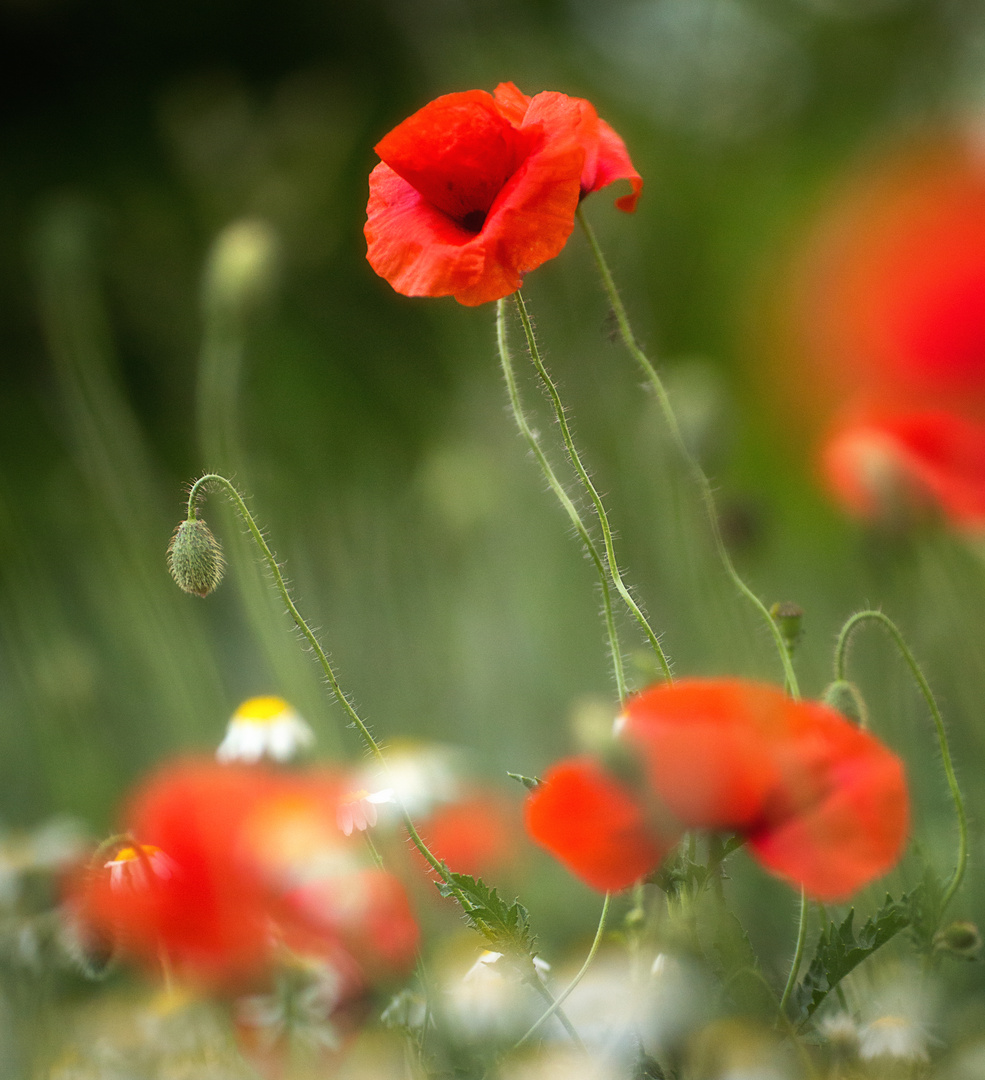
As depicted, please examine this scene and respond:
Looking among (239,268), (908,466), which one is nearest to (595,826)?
(908,466)

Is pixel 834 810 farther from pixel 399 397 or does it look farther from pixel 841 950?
pixel 399 397

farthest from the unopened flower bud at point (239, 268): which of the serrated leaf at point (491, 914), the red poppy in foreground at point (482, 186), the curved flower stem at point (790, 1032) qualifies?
the curved flower stem at point (790, 1032)

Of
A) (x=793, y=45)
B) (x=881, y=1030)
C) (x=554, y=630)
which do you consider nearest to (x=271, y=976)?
(x=881, y=1030)

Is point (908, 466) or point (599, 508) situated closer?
point (599, 508)

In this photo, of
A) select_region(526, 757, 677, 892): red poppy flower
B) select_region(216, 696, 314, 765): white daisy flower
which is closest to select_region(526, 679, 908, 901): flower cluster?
select_region(526, 757, 677, 892): red poppy flower

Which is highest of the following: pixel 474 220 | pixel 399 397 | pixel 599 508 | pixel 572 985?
pixel 474 220

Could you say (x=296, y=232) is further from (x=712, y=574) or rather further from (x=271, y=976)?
(x=271, y=976)

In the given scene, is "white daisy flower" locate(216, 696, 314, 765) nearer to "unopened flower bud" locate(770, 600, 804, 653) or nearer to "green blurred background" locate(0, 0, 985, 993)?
"green blurred background" locate(0, 0, 985, 993)
